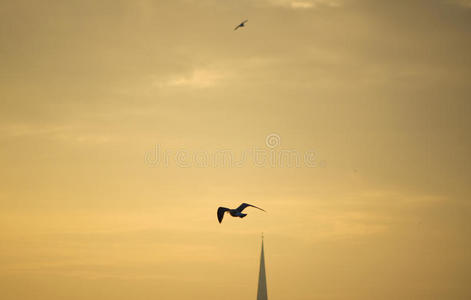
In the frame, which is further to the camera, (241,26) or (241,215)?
(241,26)

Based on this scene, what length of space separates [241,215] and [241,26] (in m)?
34.5

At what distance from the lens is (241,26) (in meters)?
108

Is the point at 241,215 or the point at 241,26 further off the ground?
the point at 241,26

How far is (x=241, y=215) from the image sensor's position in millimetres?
82438
